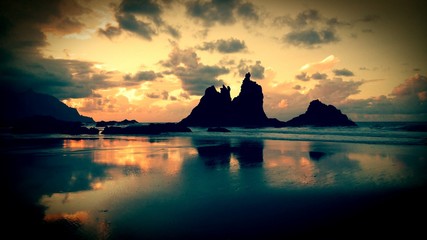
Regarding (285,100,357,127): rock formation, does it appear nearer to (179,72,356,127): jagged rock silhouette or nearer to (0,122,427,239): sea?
(179,72,356,127): jagged rock silhouette

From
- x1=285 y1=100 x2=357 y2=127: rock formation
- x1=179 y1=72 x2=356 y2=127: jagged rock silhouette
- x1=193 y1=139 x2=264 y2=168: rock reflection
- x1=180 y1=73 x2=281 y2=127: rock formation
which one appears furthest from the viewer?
x1=180 y1=73 x2=281 y2=127: rock formation

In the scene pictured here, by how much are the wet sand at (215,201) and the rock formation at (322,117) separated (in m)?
126

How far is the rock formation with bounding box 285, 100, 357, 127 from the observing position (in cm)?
13675

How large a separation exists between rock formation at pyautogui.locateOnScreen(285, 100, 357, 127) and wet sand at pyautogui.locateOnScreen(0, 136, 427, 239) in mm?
126278

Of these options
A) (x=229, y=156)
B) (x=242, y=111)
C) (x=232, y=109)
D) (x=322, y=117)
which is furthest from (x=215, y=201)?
(x=232, y=109)

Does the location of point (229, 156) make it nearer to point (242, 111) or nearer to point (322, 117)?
point (322, 117)

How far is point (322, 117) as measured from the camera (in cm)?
14250

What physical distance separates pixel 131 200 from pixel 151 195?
1.14 meters

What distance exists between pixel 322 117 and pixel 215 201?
144661 millimetres

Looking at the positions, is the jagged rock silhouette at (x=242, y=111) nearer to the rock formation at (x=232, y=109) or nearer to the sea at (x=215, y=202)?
the rock formation at (x=232, y=109)

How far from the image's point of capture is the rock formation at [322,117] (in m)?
137

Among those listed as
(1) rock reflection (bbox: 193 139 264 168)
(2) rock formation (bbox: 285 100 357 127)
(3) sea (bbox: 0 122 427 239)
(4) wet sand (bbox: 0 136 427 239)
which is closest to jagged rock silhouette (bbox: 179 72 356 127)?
(2) rock formation (bbox: 285 100 357 127)

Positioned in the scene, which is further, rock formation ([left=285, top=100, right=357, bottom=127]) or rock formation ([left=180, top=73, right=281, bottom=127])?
rock formation ([left=180, top=73, right=281, bottom=127])

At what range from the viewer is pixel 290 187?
14867 millimetres
